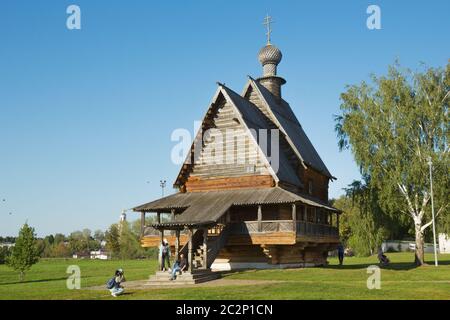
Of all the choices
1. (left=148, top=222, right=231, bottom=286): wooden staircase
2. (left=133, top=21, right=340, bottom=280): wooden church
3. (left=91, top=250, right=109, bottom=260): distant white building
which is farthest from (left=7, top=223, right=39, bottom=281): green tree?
(left=91, top=250, right=109, bottom=260): distant white building

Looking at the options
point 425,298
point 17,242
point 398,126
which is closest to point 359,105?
point 398,126

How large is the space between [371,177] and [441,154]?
5.20 metres

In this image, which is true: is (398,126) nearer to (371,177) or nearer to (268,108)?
(371,177)

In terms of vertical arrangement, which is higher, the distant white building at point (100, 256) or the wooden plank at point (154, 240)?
the wooden plank at point (154, 240)

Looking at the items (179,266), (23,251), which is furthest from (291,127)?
(23,251)

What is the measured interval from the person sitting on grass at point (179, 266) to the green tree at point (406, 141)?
1751cm

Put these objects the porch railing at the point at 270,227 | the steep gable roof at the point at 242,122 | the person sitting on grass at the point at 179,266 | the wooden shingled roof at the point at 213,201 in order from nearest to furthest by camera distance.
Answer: the person sitting on grass at the point at 179,266, the wooden shingled roof at the point at 213,201, the porch railing at the point at 270,227, the steep gable roof at the point at 242,122

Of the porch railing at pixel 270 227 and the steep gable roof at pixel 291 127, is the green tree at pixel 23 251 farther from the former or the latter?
the steep gable roof at pixel 291 127

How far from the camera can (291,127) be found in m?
39.8

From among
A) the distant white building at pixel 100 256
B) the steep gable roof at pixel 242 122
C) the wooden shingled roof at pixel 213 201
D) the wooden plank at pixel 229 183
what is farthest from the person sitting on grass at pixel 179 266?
→ the distant white building at pixel 100 256

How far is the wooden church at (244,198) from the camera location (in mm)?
27984

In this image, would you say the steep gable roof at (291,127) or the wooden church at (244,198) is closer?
the wooden church at (244,198)

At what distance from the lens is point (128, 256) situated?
351ft

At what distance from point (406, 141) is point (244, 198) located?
14.0 m
